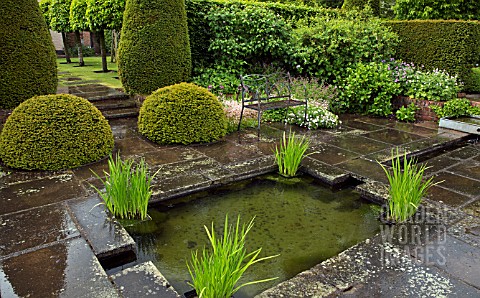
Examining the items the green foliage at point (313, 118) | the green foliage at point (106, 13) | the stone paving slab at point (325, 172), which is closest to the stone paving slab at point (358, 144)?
the green foliage at point (313, 118)

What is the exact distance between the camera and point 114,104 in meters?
7.02

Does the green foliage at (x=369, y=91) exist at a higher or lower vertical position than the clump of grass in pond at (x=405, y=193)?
higher

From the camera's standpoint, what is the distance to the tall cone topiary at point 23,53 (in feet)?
16.8

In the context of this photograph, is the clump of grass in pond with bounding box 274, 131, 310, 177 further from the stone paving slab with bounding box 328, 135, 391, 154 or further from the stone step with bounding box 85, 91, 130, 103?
the stone step with bounding box 85, 91, 130, 103

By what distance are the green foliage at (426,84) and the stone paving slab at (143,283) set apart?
645cm

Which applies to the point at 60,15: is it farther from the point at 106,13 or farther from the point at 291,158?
the point at 291,158

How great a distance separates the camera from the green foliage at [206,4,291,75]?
775cm

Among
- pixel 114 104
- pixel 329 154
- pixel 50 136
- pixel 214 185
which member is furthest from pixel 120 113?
pixel 329 154

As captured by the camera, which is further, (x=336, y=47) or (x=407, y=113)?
(x=336, y=47)

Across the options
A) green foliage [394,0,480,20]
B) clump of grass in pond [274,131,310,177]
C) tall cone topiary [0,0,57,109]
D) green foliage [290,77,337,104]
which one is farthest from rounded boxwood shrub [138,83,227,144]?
green foliage [394,0,480,20]

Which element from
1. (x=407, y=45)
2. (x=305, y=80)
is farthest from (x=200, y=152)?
(x=407, y=45)

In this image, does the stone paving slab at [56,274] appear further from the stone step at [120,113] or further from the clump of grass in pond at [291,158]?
the stone step at [120,113]

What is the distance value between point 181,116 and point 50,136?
1656mm

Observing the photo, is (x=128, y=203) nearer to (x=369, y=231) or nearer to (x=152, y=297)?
(x=152, y=297)
